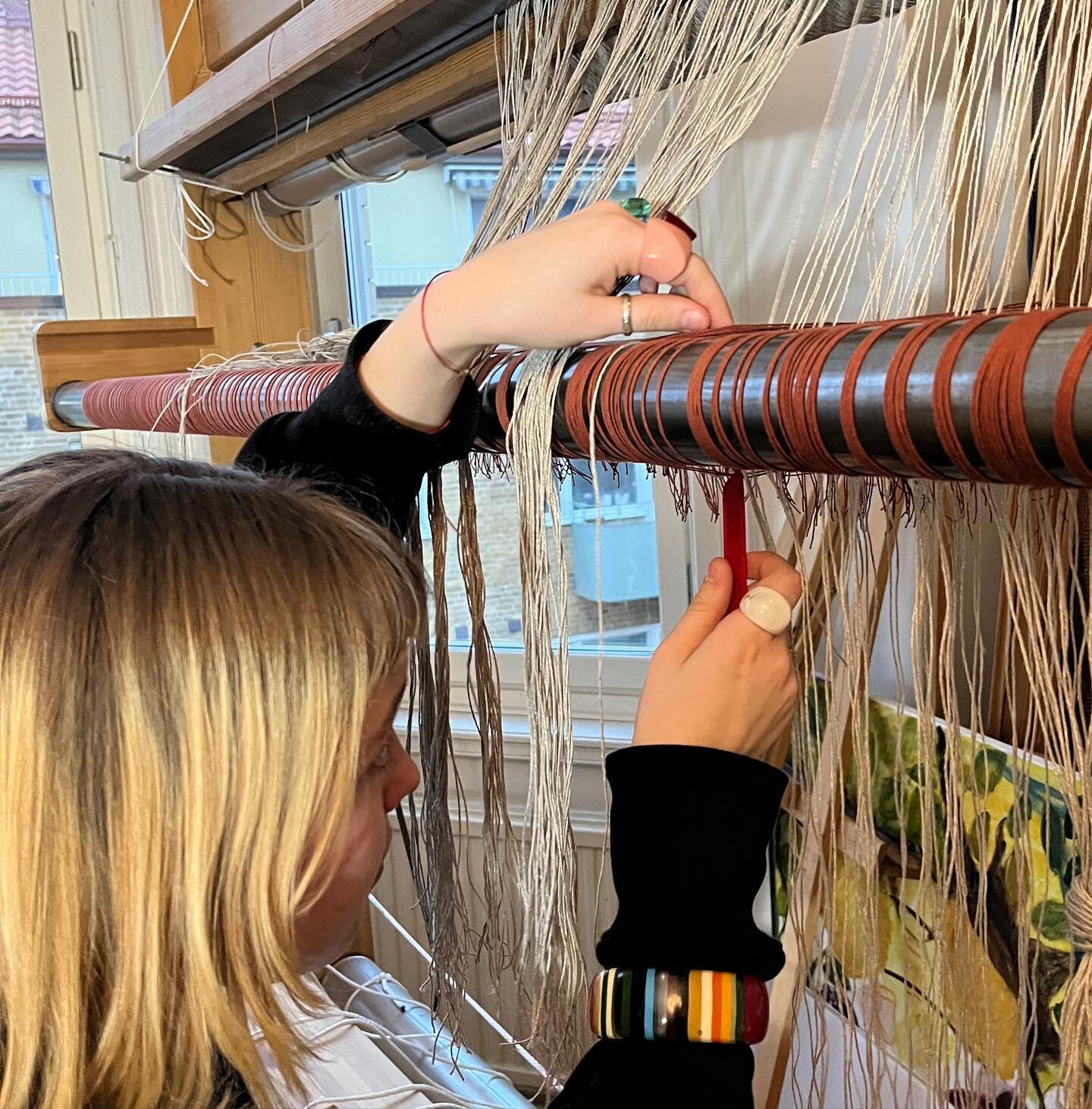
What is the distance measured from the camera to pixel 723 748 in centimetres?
54

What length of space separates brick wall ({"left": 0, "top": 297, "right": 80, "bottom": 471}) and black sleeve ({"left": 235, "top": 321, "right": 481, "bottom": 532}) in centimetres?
136

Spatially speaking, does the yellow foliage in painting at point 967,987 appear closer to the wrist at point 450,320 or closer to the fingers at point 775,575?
the fingers at point 775,575

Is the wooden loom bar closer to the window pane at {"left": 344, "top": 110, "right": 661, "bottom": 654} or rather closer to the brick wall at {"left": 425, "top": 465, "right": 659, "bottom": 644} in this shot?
the window pane at {"left": 344, "top": 110, "right": 661, "bottom": 654}

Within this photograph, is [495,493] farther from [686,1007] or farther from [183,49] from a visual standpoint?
[686,1007]

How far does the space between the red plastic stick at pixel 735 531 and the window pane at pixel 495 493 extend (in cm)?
103

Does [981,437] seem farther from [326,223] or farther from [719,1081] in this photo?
[326,223]

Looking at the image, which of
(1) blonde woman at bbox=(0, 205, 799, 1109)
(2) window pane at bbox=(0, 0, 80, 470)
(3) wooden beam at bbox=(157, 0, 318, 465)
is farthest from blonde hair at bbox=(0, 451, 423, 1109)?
(2) window pane at bbox=(0, 0, 80, 470)

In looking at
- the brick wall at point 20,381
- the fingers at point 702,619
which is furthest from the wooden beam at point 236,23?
the brick wall at point 20,381

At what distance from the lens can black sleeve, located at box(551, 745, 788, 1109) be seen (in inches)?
19.9

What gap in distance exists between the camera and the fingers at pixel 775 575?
0.55 meters

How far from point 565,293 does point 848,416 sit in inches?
7.9

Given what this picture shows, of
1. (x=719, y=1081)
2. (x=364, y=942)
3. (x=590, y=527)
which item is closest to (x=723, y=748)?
(x=719, y=1081)

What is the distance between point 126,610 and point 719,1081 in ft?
1.16

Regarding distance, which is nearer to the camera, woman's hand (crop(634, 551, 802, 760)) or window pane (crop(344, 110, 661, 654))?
woman's hand (crop(634, 551, 802, 760))
